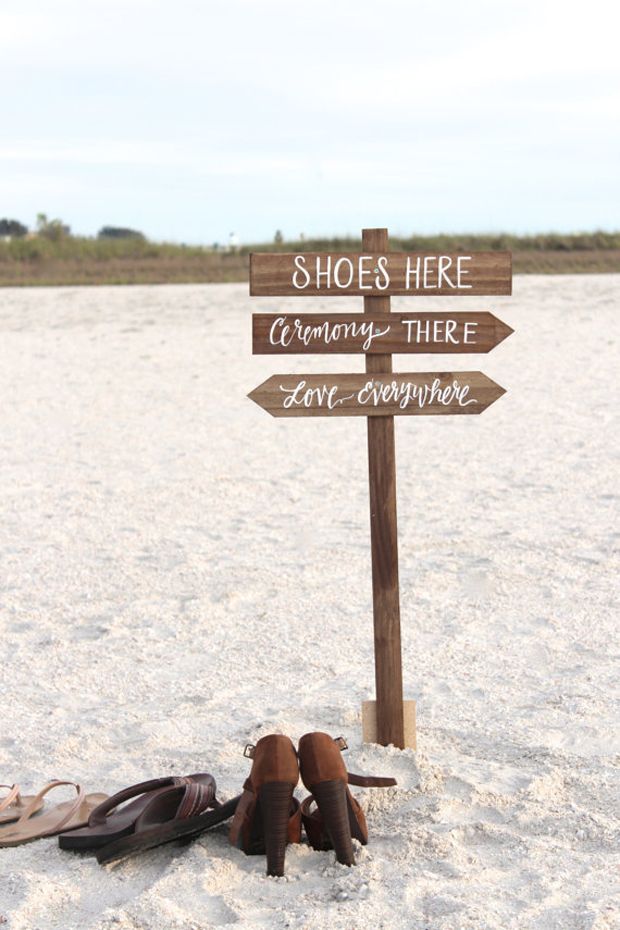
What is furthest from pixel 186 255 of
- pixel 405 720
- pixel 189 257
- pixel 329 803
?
pixel 329 803

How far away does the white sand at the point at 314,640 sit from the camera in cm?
270

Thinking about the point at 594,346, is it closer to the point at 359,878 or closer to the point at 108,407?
the point at 108,407

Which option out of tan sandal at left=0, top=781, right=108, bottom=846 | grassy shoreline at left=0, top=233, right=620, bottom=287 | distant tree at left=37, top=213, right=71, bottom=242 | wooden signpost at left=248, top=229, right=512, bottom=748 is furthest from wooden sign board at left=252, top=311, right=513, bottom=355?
distant tree at left=37, top=213, right=71, bottom=242

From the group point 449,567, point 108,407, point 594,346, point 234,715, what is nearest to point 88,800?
point 234,715

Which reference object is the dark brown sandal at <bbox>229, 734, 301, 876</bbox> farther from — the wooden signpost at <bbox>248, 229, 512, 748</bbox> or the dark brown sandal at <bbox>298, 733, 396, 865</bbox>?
the wooden signpost at <bbox>248, 229, 512, 748</bbox>

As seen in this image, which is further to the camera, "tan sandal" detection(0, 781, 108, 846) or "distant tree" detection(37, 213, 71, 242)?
"distant tree" detection(37, 213, 71, 242)

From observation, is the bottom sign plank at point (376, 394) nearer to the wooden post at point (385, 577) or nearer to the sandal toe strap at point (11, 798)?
the wooden post at point (385, 577)

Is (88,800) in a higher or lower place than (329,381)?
lower

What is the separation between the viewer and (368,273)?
10.8 ft

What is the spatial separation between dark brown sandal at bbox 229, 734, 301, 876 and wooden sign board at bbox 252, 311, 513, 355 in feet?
3.73

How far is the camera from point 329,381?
131 inches

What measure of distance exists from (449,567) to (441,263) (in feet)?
7.82

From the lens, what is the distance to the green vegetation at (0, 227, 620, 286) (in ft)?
58.4

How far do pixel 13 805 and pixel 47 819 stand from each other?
0.46 ft
